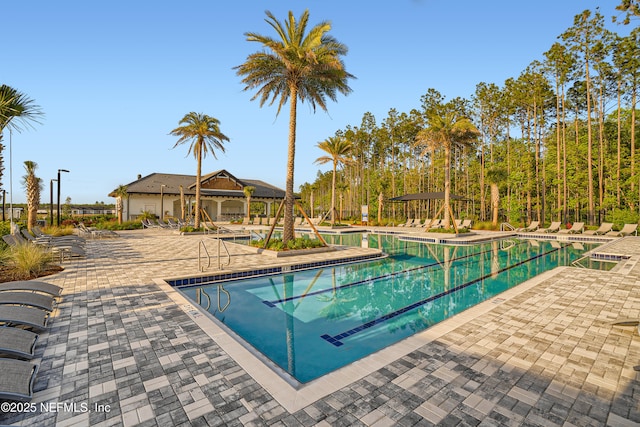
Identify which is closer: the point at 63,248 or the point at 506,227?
the point at 63,248

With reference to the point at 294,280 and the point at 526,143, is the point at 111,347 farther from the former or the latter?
the point at 526,143

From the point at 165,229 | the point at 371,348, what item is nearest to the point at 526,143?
the point at 371,348

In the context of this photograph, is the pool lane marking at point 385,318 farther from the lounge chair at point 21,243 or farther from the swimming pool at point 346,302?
the lounge chair at point 21,243

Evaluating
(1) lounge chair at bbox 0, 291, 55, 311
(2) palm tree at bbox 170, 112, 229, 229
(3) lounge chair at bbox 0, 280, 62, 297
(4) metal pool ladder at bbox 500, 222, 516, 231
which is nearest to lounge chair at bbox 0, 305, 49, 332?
(1) lounge chair at bbox 0, 291, 55, 311

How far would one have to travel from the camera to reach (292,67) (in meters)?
11.0

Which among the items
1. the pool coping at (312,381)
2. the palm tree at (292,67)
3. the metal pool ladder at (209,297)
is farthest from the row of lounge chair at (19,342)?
the palm tree at (292,67)

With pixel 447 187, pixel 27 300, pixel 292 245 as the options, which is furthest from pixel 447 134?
pixel 27 300

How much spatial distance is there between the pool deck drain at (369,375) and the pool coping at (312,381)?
2cm

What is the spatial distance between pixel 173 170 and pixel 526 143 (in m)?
36.8

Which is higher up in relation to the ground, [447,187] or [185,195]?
[185,195]

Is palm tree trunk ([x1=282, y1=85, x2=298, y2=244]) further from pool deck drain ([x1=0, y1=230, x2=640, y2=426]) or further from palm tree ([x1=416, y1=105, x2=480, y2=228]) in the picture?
palm tree ([x1=416, y1=105, x2=480, y2=228])

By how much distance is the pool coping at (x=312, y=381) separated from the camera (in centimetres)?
274

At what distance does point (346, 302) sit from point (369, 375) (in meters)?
3.55

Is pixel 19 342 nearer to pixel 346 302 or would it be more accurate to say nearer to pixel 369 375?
pixel 369 375
